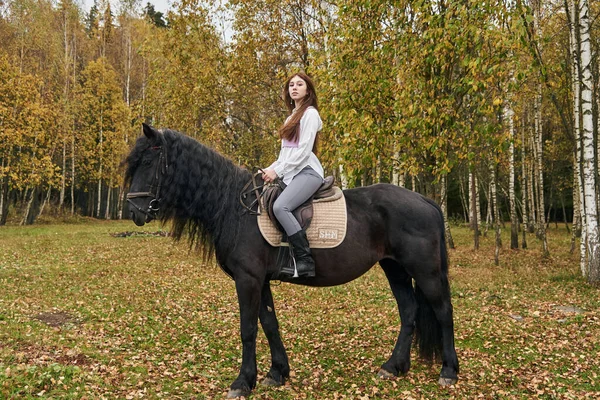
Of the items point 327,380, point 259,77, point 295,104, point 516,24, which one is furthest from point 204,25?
point 327,380

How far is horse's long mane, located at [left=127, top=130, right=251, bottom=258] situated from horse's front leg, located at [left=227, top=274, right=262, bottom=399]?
0.44 metres

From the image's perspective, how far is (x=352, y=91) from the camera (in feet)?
38.2

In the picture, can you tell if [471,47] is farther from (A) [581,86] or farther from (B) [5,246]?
(B) [5,246]

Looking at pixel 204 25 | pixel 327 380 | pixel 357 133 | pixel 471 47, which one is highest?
pixel 204 25

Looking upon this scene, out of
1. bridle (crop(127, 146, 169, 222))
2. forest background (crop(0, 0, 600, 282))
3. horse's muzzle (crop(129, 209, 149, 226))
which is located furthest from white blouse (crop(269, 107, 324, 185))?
forest background (crop(0, 0, 600, 282))

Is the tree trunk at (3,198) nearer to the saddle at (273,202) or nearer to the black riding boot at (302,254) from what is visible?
the saddle at (273,202)

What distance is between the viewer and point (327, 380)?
17.9 feet

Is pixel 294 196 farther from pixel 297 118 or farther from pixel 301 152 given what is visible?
pixel 297 118

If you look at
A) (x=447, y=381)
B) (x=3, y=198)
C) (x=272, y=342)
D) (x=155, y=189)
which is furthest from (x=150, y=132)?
(x=3, y=198)

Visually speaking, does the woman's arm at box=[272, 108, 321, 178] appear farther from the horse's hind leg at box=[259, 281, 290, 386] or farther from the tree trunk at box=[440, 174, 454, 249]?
the tree trunk at box=[440, 174, 454, 249]

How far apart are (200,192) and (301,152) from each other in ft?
3.92

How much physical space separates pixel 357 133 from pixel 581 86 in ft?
17.6

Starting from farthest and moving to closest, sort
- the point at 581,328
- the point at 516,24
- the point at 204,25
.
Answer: the point at 204,25 → the point at 516,24 → the point at 581,328

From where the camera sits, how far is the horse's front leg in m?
4.90
